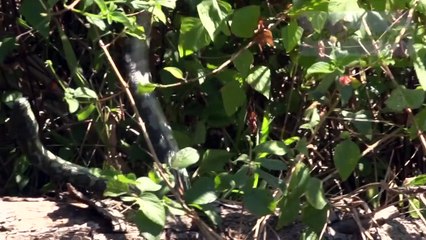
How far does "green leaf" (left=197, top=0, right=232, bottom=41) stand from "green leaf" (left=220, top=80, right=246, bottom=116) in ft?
0.67

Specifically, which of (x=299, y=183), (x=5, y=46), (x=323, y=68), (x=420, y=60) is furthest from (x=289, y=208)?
(x=5, y=46)

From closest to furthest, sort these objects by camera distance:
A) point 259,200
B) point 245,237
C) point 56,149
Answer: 1. point 259,200
2. point 245,237
3. point 56,149

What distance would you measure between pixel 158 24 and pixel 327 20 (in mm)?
458

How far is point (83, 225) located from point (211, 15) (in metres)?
0.46

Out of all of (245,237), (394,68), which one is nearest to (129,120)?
(245,237)

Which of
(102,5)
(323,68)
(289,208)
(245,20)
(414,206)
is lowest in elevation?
(414,206)

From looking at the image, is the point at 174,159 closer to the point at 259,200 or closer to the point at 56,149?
the point at 259,200

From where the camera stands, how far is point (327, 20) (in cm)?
187

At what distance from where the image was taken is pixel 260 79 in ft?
6.51

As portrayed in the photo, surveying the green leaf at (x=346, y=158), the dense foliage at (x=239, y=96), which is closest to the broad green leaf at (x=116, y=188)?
the dense foliage at (x=239, y=96)

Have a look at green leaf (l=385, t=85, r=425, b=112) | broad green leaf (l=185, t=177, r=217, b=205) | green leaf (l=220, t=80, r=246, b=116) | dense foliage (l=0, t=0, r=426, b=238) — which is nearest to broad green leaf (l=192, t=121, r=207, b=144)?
dense foliage (l=0, t=0, r=426, b=238)

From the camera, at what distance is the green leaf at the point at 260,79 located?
197 cm

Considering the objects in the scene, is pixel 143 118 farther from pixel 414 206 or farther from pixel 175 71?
pixel 414 206

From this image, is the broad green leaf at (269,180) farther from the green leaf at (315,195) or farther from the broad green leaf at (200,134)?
the broad green leaf at (200,134)
